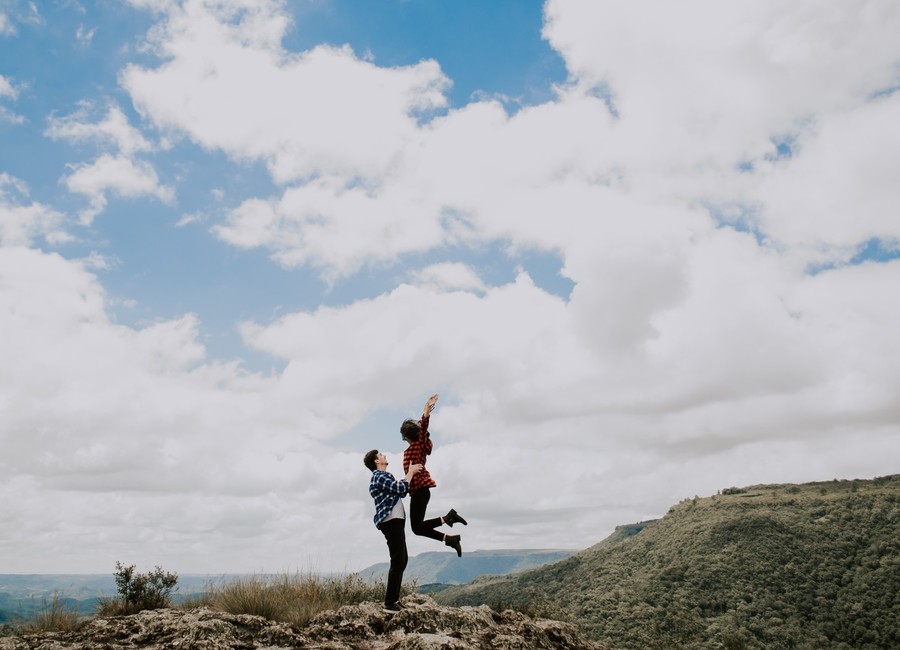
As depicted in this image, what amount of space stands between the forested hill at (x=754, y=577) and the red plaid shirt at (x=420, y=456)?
147 ft

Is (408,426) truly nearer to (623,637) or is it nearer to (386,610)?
(386,610)

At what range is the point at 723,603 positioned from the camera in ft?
233

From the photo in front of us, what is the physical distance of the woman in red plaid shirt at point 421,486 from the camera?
823 cm

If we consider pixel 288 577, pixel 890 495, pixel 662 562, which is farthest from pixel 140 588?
pixel 890 495

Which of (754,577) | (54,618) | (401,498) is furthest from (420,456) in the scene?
(754,577)


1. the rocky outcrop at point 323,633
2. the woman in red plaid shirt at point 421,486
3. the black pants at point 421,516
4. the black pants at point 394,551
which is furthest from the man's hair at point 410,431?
the rocky outcrop at point 323,633

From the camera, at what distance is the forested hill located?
60781mm

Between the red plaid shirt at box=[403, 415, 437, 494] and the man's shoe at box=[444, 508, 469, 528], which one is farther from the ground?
the red plaid shirt at box=[403, 415, 437, 494]

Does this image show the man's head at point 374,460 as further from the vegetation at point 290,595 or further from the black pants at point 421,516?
the vegetation at point 290,595

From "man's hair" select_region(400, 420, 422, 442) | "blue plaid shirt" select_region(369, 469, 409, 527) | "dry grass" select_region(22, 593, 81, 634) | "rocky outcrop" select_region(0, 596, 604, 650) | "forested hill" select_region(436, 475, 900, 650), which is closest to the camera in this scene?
"rocky outcrop" select_region(0, 596, 604, 650)

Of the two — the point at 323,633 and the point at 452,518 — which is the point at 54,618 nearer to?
the point at 323,633

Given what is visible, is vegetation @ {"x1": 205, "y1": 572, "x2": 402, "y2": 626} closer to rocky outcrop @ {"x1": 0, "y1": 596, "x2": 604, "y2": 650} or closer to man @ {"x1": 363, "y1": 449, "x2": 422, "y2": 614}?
rocky outcrop @ {"x1": 0, "y1": 596, "x2": 604, "y2": 650}

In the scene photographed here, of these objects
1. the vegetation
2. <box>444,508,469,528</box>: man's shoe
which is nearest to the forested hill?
the vegetation

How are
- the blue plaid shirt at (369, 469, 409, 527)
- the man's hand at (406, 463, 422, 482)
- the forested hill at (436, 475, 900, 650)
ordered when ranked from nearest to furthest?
the blue plaid shirt at (369, 469, 409, 527), the man's hand at (406, 463, 422, 482), the forested hill at (436, 475, 900, 650)
